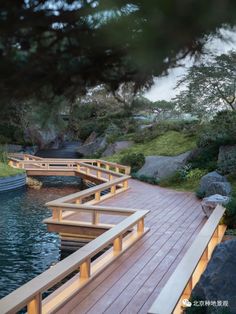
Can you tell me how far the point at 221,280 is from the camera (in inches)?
163

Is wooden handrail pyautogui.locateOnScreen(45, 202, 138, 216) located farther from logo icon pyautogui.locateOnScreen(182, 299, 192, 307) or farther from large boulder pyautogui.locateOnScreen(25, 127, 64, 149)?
large boulder pyautogui.locateOnScreen(25, 127, 64, 149)

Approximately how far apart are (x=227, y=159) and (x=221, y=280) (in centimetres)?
1057

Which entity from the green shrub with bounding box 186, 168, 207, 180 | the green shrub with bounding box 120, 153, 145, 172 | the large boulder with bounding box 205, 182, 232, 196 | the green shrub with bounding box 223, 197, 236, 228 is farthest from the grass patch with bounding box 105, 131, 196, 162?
the green shrub with bounding box 223, 197, 236, 228

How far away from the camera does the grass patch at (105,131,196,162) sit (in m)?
18.0

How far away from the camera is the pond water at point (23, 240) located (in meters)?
7.55

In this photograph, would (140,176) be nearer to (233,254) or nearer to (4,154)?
(4,154)

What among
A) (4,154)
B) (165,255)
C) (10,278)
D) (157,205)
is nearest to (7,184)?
(4,154)

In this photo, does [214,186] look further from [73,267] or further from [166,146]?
[166,146]

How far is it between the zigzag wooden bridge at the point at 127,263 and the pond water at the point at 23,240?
Result: 672 mm

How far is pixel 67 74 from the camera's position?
198 centimetres

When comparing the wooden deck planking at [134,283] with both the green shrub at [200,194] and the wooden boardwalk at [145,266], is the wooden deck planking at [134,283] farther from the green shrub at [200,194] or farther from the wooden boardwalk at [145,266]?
the green shrub at [200,194]

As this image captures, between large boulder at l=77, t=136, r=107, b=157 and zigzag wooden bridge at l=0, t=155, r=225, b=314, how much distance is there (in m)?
13.8

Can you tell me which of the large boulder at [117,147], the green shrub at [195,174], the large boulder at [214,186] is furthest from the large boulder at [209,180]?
the large boulder at [117,147]

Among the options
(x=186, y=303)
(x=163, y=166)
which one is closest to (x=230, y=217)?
(x=186, y=303)
